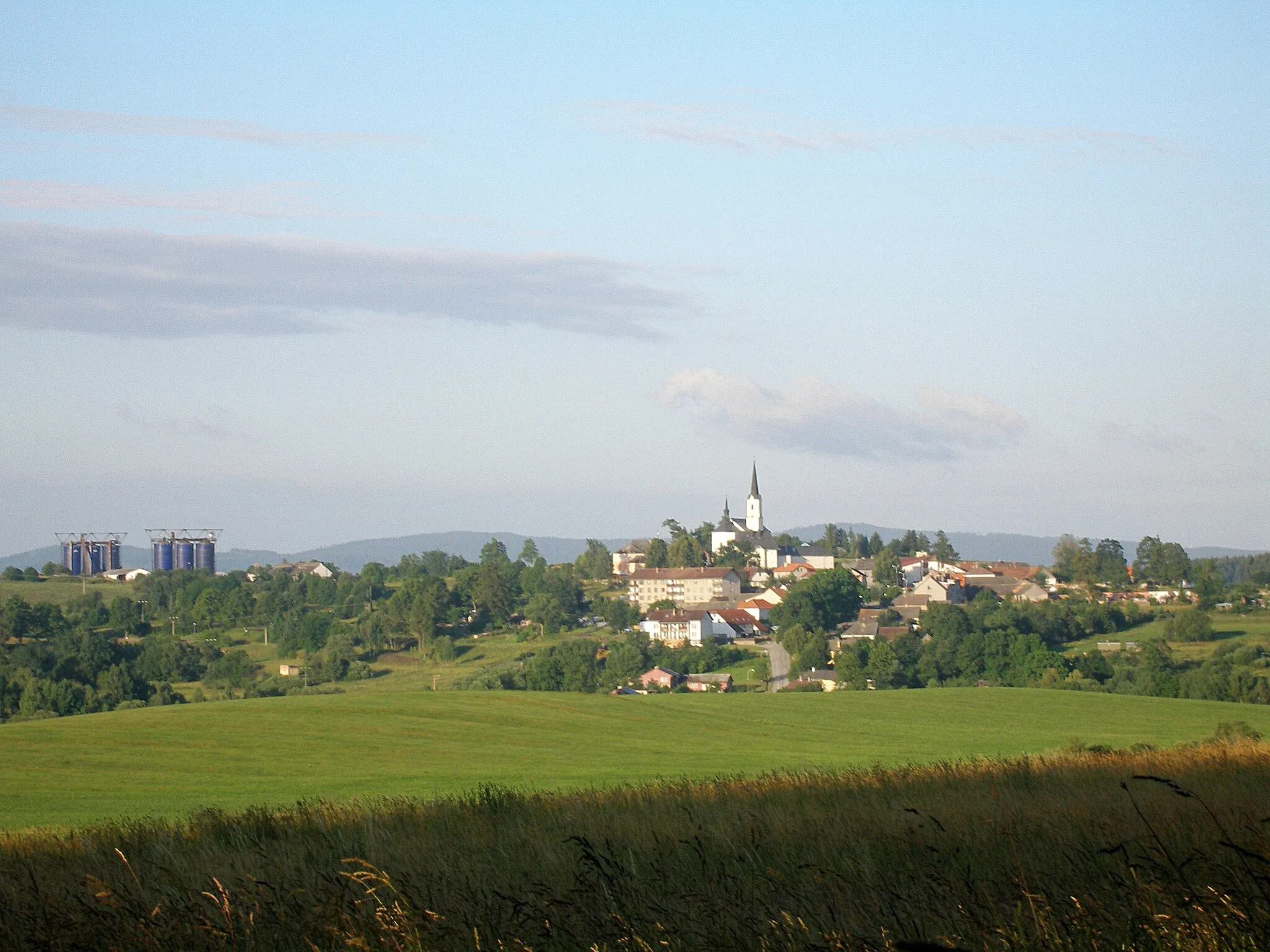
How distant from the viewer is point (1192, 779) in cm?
1169

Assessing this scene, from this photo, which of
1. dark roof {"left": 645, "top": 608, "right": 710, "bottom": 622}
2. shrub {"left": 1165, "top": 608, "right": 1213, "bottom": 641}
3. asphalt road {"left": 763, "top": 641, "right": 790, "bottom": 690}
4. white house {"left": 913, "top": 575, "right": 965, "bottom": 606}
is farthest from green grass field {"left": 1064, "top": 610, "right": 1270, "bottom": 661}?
dark roof {"left": 645, "top": 608, "right": 710, "bottom": 622}

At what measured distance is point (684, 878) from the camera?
286 inches

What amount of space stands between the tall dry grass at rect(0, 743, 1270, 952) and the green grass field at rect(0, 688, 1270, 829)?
18426 mm

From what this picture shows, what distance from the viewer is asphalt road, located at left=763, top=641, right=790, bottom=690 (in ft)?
369

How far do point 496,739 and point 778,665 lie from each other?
7429 centimetres

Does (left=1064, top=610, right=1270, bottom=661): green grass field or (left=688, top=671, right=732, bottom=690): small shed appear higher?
(left=1064, top=610, right=1270, bottom=661): green grass field

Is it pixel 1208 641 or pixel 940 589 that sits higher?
pixel 940 589

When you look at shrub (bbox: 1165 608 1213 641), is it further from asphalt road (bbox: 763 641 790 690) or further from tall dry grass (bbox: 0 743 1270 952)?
tall dry grass (bbox: 0 743 1270 952)

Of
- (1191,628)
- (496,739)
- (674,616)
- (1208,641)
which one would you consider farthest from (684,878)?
(674,616)

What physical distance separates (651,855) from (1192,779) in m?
6.24

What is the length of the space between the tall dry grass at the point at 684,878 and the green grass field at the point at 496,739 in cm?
1843

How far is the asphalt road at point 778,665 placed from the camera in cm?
11238

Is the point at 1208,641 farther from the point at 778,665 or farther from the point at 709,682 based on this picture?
the point at 709,682

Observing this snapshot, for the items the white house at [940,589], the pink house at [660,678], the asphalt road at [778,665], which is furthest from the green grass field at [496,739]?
the white house at [940,589]
